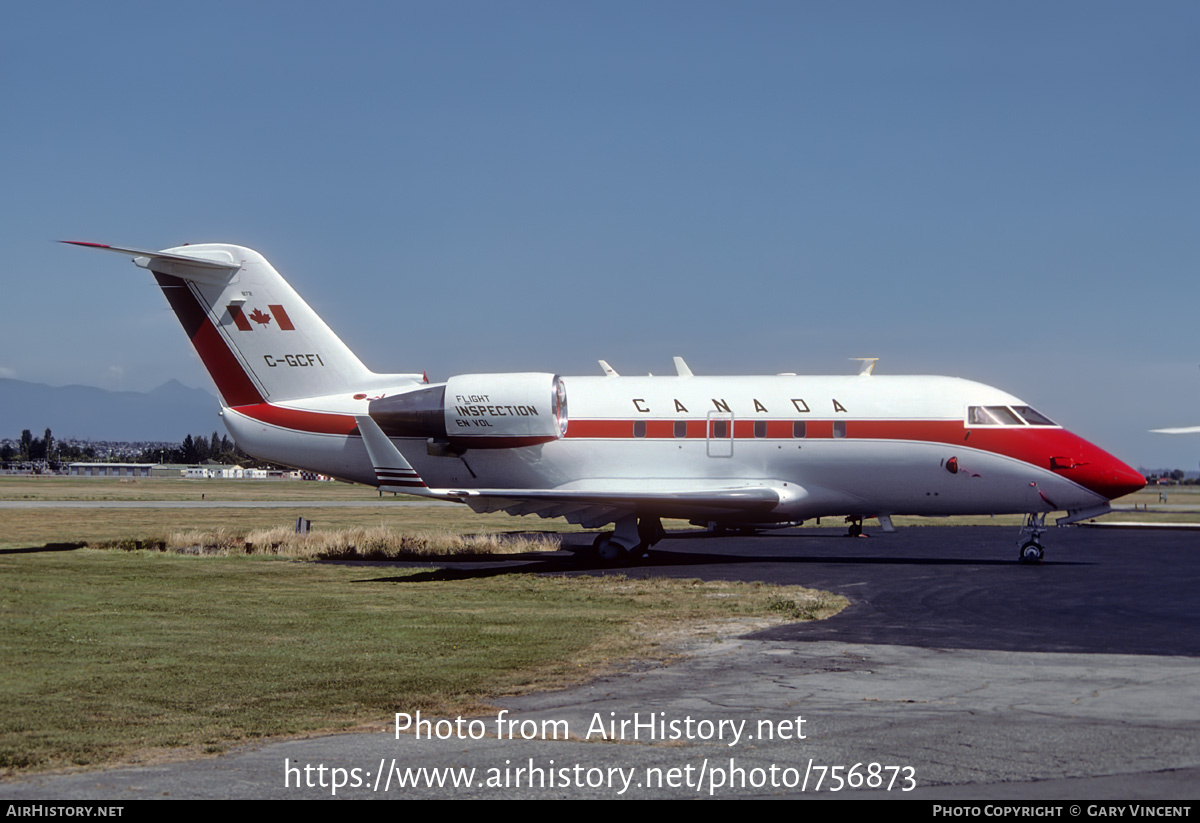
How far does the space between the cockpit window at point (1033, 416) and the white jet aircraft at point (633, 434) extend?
0.02 m

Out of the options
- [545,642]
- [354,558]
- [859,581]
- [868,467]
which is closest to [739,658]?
[545,642]

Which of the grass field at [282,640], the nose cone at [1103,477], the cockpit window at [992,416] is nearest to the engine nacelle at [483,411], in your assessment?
the grass field at [282,640]

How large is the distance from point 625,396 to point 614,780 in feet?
67.4

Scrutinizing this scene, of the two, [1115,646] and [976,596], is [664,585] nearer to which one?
[976,596]

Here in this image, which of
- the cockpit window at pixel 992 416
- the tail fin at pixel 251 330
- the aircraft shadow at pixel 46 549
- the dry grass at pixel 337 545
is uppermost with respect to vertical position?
the tail fin at pixel 251 330

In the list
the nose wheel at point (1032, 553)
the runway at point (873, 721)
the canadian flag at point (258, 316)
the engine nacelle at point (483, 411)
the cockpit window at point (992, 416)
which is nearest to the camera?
the runway at point (873, 721)

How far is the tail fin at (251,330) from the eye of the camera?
92.0 feet

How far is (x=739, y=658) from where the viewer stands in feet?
42.2

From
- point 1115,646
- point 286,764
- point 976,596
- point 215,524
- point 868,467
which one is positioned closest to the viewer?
point 286,764

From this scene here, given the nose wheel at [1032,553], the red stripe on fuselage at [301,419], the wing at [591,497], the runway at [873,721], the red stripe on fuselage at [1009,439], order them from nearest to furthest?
the runway at [873,721] < the wing at [591,497] < the nose wheel at [1032,553] < the red stripe on fuselage at [1009,439] < the red stripe on fuselage at [301,419]

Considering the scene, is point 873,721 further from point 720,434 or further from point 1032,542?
point 1032,542

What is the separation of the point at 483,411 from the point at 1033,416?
41.4 ft

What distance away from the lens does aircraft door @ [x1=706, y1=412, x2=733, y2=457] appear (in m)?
27.0

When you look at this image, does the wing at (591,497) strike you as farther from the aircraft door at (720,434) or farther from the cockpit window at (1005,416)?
the cockpit window at (1005,416)
